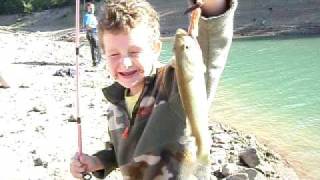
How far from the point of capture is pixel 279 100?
1387 centimetres

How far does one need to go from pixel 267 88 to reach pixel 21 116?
7808 millimetres

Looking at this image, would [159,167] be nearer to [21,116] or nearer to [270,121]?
[21,116]

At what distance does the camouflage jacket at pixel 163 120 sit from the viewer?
238 centimetres

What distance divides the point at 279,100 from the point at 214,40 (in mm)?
11809

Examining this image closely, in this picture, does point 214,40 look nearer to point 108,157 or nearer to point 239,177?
point 108,157

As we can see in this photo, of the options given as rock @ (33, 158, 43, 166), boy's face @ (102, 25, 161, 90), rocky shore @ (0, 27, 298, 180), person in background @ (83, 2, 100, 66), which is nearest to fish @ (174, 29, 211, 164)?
boy's face @ (102, 25, 161, 90)

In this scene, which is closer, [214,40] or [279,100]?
[214,40]

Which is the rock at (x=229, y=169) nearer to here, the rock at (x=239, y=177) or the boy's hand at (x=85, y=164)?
the rock at (x=239, y=177)

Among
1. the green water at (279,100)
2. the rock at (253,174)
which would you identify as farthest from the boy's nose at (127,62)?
the green water at (279,100)

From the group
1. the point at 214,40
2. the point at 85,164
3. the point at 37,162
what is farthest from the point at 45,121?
the point at 214,40

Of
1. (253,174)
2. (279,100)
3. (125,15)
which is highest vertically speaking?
(125,15)

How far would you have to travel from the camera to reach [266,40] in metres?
29.7

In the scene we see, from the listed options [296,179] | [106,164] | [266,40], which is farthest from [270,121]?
[266,40]

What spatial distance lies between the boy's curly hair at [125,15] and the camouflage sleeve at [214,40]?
0.25 m
